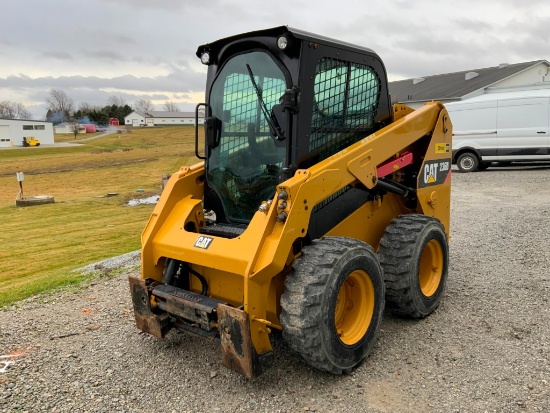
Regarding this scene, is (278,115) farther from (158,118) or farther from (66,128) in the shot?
(158,118)

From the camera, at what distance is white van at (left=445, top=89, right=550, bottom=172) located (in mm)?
14250

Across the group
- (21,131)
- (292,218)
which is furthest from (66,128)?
(292,218)

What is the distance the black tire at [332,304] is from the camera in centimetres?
328

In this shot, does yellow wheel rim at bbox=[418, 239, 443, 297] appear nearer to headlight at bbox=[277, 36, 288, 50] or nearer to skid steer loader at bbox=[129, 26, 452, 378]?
skid steer loader at bbox=[129, 26, 452, 378]

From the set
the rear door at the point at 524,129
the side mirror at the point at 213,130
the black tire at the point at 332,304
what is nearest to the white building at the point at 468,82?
the rear door at the point at 524,129

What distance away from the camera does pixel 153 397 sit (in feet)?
11.4

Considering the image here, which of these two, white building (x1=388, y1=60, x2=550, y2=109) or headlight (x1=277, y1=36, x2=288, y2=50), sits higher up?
white building (x1=388, y1=60, x2=550, y2=109)

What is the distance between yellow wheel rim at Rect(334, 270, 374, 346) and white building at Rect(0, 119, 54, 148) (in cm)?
7363

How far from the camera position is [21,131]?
7012cm

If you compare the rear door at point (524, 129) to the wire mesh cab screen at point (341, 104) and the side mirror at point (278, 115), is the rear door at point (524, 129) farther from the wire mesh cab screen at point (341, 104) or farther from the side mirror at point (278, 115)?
the side mirror at point (278, 115)

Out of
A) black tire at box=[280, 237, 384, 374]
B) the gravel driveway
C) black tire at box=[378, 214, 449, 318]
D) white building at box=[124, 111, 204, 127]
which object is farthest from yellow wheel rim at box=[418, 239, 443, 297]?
white building at box=[124, 111, 204, 127]

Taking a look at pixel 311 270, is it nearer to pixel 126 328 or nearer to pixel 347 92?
pixel 347 92

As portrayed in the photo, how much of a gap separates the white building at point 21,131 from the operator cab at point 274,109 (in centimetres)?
7255

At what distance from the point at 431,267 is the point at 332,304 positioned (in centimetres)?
186
